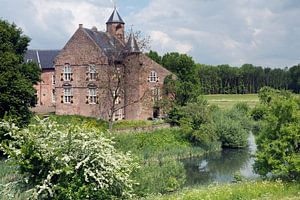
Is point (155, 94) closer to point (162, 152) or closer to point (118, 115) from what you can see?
point (118, 115)

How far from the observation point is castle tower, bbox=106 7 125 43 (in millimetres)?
50594

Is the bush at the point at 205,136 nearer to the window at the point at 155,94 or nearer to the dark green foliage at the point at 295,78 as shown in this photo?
the window at the point at 155,94

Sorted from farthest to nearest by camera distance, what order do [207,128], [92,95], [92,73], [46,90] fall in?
[46,90], [92,95], [92,73], [207,128]

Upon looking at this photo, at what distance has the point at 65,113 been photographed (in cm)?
4803

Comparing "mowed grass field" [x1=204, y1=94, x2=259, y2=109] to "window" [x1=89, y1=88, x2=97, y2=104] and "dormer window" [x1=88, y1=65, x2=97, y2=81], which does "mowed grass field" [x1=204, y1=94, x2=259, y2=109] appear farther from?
"dormer window" [x1=88, y1=65, x2=97, y2=81]

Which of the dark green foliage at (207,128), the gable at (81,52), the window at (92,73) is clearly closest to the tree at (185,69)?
the dark green foliage at (207,128)

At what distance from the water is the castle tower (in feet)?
65.3

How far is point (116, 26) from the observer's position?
1994 inches

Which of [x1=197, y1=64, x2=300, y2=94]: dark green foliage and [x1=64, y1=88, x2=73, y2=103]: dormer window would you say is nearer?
[x1=64, y1=88, x2=73, y2=103]: dormer window

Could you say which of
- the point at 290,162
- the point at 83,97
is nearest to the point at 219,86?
the point at 83,97

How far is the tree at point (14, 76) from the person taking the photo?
29922mm

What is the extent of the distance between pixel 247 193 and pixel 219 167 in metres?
18.9

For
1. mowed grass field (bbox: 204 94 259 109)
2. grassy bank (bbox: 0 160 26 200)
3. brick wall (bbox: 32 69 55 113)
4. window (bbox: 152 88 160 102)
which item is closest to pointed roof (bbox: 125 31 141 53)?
window (bbox: 152 88 160 102)

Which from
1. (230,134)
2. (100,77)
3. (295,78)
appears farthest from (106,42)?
(295,78)
